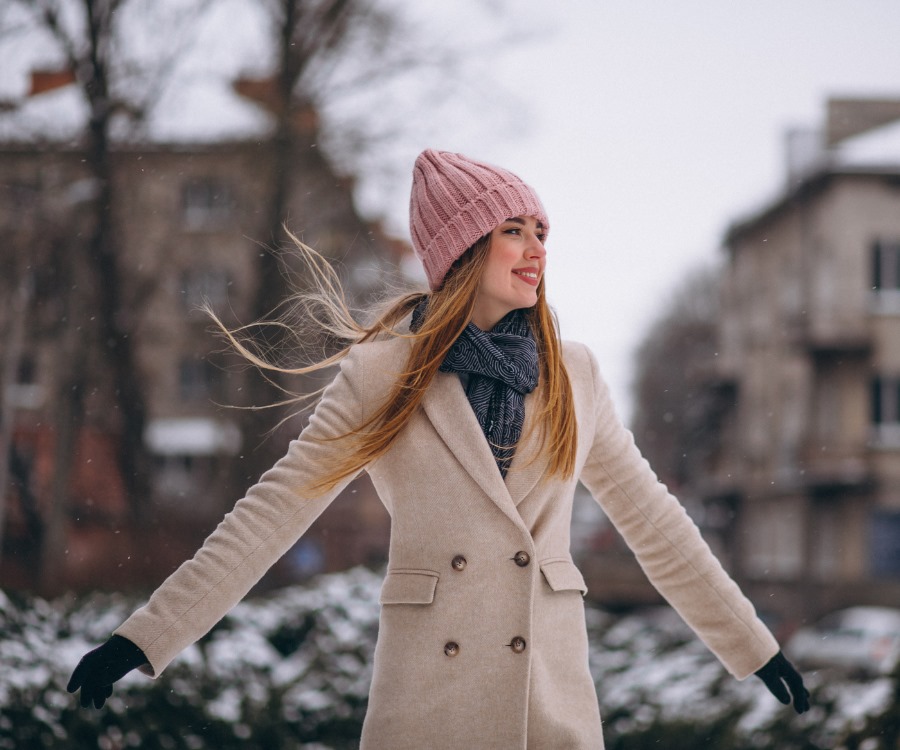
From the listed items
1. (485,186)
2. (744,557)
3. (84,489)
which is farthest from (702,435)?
(485,186)

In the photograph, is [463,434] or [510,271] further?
[510,271]

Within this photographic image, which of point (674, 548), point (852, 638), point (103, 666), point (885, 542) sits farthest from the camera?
point (885, 542)

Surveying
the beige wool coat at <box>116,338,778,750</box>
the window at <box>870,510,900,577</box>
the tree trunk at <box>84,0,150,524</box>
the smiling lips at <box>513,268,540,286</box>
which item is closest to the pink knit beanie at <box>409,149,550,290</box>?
the smiling lips at <box>513,268,540,286</box>

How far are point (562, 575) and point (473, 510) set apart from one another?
25cm

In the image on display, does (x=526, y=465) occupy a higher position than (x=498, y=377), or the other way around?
(x=498, y=377)

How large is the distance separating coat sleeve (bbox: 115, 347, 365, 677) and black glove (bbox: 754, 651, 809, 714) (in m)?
1.07

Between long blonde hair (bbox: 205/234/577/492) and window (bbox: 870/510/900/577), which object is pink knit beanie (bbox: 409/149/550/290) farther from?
window (bbox: 870/510/900/577)

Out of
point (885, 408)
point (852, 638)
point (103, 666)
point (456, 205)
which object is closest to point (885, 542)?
point (885, 408)

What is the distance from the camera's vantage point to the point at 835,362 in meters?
31.0

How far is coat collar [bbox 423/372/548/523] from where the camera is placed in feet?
8.50

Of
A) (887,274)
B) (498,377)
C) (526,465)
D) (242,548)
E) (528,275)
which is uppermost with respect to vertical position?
(528,275)

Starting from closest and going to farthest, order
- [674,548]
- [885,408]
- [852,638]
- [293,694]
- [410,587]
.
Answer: [410,587]
[674,548]
[293,694]
[852,638]
[885,408]

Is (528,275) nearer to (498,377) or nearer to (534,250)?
(534,250)

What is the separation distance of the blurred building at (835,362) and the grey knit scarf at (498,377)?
1007 inches
